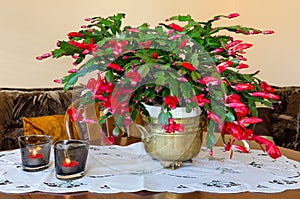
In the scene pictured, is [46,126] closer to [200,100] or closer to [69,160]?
[69,160]

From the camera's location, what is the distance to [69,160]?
47.0 inches

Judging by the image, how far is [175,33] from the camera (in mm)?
1222

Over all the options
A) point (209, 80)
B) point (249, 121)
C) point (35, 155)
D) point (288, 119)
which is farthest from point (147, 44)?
point (288, 119)

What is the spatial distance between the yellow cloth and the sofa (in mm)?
25

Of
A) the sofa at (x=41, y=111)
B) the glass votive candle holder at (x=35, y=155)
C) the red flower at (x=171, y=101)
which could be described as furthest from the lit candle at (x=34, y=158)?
the sofa at (x=41, y=111)

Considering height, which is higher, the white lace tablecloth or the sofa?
the sofa

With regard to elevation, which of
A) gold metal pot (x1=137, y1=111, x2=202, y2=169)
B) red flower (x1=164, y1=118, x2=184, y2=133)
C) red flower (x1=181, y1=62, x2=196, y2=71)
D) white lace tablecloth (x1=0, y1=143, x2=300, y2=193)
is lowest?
white lace tablecloth (x1=0, y1=143, x2=300, y2=193)

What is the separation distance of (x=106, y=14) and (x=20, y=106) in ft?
3.11

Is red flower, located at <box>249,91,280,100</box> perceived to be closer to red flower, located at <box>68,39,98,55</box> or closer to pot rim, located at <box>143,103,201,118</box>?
pot rim, located at <box>143,103,201,118</box>

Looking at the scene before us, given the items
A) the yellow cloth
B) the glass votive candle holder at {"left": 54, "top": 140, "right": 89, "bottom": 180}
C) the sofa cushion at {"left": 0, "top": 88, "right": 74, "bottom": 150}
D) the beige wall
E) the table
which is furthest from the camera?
the beige wall

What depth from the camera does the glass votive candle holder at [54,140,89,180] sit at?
1.18 m

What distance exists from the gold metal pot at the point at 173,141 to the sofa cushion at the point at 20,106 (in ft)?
4.14

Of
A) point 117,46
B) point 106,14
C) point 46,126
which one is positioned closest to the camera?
point 117,46

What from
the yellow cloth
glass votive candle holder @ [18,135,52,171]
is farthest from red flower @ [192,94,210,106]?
the yellow cloth
